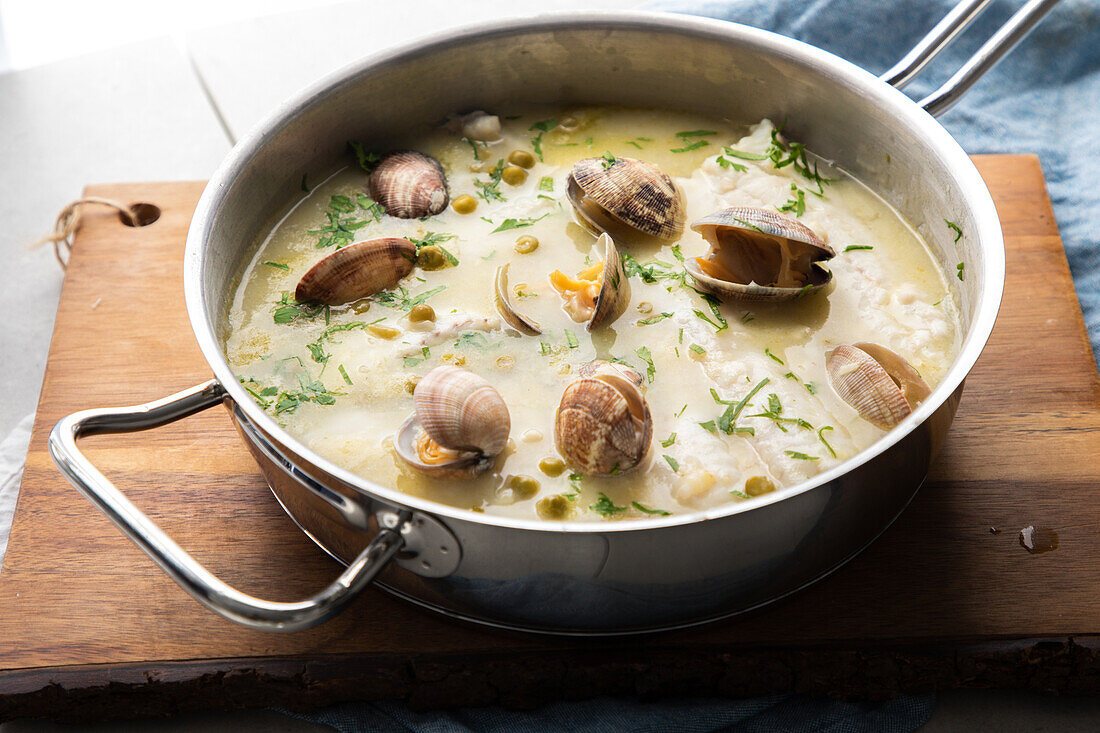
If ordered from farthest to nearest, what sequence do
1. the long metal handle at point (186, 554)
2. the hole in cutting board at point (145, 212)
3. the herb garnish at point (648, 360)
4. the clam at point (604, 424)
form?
the hole in cutting board at point (145, 212) < the herb garnish at point (648, 360) < the clam at point (604, 424) < the long metal handle at point (186, 554)

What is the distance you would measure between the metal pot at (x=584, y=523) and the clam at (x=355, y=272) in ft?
0.76

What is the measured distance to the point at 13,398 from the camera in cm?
336

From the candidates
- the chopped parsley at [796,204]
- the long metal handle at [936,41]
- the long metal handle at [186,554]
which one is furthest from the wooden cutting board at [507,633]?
Result: the long metal handle at [936,41]

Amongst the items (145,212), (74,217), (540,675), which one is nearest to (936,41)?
(540,675)

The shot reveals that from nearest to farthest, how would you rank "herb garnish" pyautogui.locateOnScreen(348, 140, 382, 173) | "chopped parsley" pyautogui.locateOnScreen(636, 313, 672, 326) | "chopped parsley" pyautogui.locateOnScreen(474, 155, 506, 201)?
1. "chopped parsley" pyautogui.locateOnScreen(636, 313, 672, 326)
2. "chopped parsley" pyautogui.locateOnScreen(474, 155, 506, 201)
3. "herb garnish" pyautogui.locateOnScreen(348, 140, 382, 173)

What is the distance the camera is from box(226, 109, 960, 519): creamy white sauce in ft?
7.34

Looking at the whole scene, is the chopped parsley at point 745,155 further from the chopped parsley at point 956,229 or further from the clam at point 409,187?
the clam at point 409,187

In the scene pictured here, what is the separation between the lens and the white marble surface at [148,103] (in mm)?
3771

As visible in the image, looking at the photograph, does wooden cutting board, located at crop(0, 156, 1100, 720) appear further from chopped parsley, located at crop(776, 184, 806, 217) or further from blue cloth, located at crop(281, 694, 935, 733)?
chopped parsley, located at crop(776, 184, 806, 217)

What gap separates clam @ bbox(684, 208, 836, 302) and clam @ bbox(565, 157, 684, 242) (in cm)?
12

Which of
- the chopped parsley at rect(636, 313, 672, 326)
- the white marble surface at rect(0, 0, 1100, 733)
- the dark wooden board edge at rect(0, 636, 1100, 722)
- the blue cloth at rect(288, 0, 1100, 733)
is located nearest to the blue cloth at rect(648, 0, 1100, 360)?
the blue cloth at rect(288, 0, 1100, 733)

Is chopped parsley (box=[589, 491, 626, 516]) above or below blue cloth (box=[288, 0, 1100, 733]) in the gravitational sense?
below

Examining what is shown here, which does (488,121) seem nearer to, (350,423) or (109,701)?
(350,423)

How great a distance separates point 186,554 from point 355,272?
2.95ft
